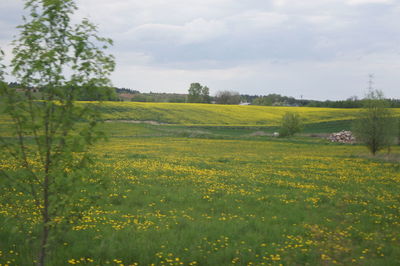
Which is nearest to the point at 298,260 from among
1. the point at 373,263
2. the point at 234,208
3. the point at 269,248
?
the point at 269,248

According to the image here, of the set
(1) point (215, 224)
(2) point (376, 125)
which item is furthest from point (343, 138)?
(1) point (215, 224)

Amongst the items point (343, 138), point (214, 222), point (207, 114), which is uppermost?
point (207, 114)

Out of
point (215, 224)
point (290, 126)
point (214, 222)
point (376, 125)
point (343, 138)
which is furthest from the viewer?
point (290, 126)

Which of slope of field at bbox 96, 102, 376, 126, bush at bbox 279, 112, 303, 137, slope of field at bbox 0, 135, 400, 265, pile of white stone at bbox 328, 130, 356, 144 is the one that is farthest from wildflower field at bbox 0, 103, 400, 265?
slope of field at bbox 96, 102, 376, 126

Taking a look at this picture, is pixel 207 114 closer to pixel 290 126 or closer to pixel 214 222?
pixel 290 126

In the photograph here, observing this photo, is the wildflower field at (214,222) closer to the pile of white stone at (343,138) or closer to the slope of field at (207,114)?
the pile of white stone at (343,138)

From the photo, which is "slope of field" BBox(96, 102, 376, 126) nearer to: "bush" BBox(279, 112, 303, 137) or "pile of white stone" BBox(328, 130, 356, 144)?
"pile of white stone" BBox(328, 130, 356, 144)

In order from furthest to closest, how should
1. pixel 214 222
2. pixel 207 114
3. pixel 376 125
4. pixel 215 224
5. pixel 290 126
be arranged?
pixel 207 114 < pixel 290 126 < pixel 376 125 < pixel 214 222 < pixel 215 224

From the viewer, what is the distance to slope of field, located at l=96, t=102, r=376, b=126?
72938 mm

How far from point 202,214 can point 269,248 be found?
3084 millimetres

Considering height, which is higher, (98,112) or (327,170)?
(98,112)

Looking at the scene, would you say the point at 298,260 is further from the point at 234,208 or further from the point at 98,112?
the point at 98,112

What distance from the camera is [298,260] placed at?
8172 millimetres

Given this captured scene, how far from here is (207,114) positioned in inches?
3280
